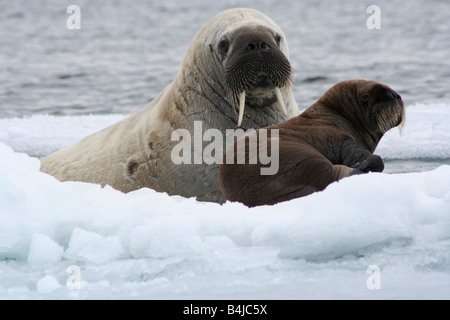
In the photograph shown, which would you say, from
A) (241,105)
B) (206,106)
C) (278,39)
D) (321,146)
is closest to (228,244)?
(321,146)

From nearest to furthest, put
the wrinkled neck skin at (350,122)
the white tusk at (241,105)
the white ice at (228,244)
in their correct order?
the white ice at (228,244) < the wrinkled neck skin at (350,122) < the white tusk at (241,105)

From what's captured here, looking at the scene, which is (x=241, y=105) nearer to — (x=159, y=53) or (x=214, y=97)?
(x=214, y=97)

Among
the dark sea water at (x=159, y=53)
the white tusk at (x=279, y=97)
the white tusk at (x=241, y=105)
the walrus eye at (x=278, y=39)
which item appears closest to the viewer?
the white tusk at (x=241, y=105)

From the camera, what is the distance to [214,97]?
22.2 ft

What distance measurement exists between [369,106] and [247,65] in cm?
105

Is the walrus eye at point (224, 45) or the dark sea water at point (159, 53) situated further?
the dark sea water at point (159, 53)

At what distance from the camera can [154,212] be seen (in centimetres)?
471

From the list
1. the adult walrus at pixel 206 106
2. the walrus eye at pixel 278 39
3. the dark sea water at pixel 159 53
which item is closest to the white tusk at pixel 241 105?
the adult walrus at pixel 206 106

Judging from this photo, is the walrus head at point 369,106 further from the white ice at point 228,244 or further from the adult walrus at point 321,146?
the white ice at point 228,244

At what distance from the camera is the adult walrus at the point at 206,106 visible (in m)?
6.30

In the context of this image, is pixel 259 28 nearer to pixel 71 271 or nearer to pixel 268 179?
pixel 268 179

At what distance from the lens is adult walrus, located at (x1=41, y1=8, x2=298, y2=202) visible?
6.30 meters

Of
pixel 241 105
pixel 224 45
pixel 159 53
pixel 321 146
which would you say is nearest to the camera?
pixel 321 146

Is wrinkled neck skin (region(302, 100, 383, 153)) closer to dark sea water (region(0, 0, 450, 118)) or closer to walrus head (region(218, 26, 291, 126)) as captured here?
walrus head (region(218, 26, 291, 126))
